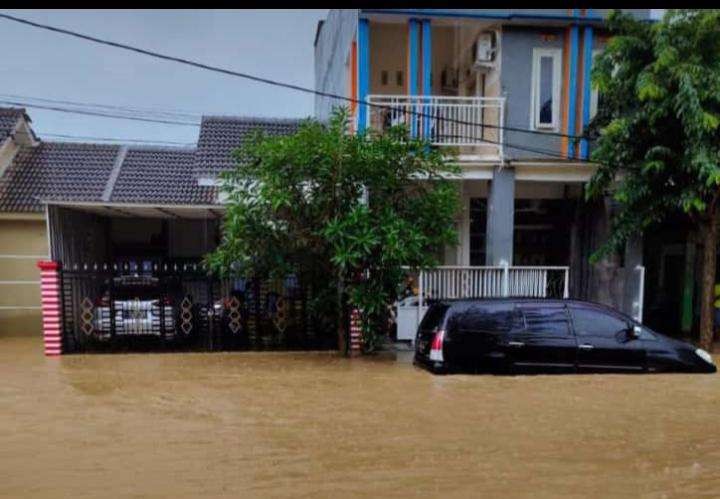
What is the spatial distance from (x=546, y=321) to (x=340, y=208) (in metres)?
3.38

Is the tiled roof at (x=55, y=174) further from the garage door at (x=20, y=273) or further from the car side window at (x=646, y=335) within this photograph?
the car side window at (x=646, y=335)

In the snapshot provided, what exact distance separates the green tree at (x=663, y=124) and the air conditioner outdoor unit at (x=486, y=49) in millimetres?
2272

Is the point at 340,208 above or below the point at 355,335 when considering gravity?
above

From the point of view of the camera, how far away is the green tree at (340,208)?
7.78 m

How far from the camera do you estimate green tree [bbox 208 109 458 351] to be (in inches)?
306

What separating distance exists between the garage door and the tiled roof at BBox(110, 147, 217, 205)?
2223 mm

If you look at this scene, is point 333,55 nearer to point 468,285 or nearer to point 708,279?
point 468,285

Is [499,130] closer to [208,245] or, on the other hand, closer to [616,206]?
[616,206]

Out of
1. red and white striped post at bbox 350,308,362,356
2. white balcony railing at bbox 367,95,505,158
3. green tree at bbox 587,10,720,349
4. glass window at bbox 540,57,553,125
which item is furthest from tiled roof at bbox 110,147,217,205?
green tree at bbox 587,10,720,349

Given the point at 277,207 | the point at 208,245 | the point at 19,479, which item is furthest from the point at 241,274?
the point at 208,245

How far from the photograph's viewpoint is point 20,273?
467 inches

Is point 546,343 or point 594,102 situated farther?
point 594,102

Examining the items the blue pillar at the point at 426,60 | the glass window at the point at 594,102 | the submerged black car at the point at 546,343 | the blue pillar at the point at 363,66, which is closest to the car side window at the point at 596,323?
the submerged black car at the point at 546,343

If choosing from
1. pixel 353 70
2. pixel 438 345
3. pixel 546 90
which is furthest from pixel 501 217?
pixel 353 70
